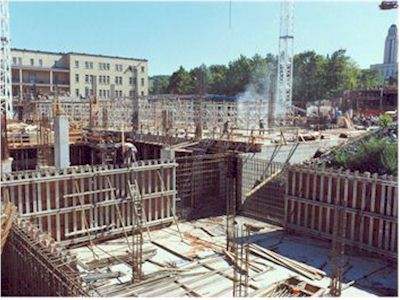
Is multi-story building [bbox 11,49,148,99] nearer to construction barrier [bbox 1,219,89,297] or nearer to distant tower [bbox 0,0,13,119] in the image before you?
distant tower [bbox 0,0,13,119]

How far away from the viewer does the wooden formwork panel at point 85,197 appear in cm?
998

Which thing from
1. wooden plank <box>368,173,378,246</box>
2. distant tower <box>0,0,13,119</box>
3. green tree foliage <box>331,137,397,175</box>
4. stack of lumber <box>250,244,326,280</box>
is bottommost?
stack of lumber <box>250,244,326,280</box>

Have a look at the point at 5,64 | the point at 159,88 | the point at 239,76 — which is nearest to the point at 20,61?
the point at 5,64

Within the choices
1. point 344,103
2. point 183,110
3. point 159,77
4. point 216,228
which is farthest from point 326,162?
point 159,77

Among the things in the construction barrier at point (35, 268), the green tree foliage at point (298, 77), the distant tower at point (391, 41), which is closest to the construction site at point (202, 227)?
the construction barrier at point (35, 268)

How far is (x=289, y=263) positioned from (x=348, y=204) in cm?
226

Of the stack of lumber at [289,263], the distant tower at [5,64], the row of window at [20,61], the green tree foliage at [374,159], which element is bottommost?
the stack of lumber at [289,263]

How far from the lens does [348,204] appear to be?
411 inches

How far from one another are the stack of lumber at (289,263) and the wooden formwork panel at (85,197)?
3229mm

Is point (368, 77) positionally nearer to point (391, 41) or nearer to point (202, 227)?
point (391, 41)

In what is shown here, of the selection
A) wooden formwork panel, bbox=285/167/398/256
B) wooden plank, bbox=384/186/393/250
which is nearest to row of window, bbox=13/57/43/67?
wooden formwork panel, bbox=285/167/398/256

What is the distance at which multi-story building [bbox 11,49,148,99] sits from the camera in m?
47.2

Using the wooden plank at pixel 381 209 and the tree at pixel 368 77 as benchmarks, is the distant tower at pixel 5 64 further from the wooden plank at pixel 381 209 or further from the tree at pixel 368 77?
the tree at pixel 368 77

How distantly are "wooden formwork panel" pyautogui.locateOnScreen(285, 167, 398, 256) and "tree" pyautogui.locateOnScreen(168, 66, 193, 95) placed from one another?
1906 inches
